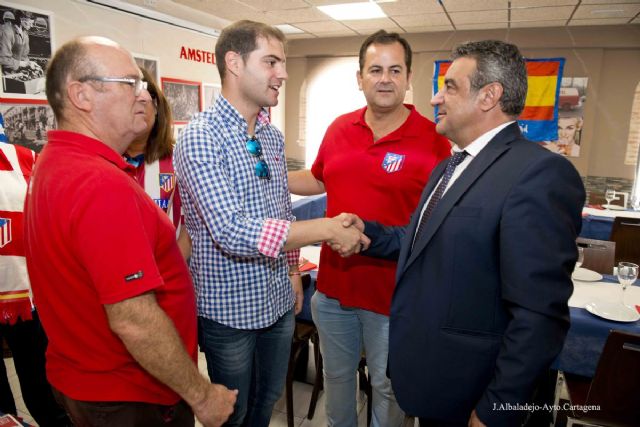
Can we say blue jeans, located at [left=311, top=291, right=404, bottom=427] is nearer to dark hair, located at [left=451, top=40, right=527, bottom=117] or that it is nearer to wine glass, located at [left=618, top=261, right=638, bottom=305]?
dark hair, located at [left=451, top=40, right=527, bottom=117]

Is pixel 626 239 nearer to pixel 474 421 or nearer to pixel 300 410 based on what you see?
pixel 300 410

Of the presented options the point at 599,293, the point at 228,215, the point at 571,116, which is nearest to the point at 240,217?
the point at 228,215

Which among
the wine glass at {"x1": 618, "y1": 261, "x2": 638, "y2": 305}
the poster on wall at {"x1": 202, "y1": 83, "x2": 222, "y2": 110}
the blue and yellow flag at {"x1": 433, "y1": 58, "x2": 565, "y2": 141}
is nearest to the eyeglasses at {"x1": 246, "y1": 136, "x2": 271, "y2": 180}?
the wine glass at {"x1": 618, "y1": 261, "x2": 638, "y2": 305}

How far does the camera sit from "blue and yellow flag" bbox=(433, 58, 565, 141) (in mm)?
6320

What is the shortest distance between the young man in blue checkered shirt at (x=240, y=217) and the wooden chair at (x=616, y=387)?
3.85 ft

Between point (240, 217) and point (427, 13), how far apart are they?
505cm


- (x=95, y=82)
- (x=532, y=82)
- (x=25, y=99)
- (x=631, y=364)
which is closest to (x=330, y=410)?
(x=631, y=364)

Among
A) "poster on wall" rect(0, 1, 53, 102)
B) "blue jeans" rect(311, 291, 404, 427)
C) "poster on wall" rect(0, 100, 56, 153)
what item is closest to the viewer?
"blue jeans" rect(311, 291, 404, 427)

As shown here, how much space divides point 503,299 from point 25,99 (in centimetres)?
405

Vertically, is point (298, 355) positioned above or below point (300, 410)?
above

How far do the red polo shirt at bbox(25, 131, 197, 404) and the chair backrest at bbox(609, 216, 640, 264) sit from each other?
4.17 metres

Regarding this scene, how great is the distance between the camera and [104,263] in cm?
101

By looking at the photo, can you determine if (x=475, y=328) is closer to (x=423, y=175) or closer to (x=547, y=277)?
(x=547, y=277)

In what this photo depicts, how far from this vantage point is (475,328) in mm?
1230
